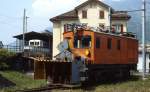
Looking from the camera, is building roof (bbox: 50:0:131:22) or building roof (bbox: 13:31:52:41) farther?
building roof (bbox: 13:31:52:41)

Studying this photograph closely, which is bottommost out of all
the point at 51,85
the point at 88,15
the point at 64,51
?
the point at 51,85

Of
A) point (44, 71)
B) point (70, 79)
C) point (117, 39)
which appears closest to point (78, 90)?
point (70, 79)

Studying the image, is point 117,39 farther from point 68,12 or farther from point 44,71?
point 68,12

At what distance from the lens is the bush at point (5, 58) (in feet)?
145

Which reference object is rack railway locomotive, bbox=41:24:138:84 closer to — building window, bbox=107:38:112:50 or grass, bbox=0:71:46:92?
building window, bbox=107:38:112:50

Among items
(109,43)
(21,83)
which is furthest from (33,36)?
(109,43)

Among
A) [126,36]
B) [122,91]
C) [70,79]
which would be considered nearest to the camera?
[122,91]

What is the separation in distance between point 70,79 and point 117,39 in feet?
20.8

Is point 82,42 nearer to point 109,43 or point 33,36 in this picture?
point 109,43

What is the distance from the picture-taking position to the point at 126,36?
32438 millimetres

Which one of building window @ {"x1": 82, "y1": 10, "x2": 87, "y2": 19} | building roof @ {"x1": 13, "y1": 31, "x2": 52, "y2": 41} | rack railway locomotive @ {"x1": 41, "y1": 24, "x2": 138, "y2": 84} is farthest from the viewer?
building window @ {"x1": 82, "y1": 10, "x2": 87, "y2": 19}

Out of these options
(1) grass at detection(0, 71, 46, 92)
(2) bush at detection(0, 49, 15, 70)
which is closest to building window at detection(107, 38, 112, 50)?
(1) grass at detection(0, 71, 46, 92)

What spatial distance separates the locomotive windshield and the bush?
1807 cm

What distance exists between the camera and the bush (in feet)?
145
